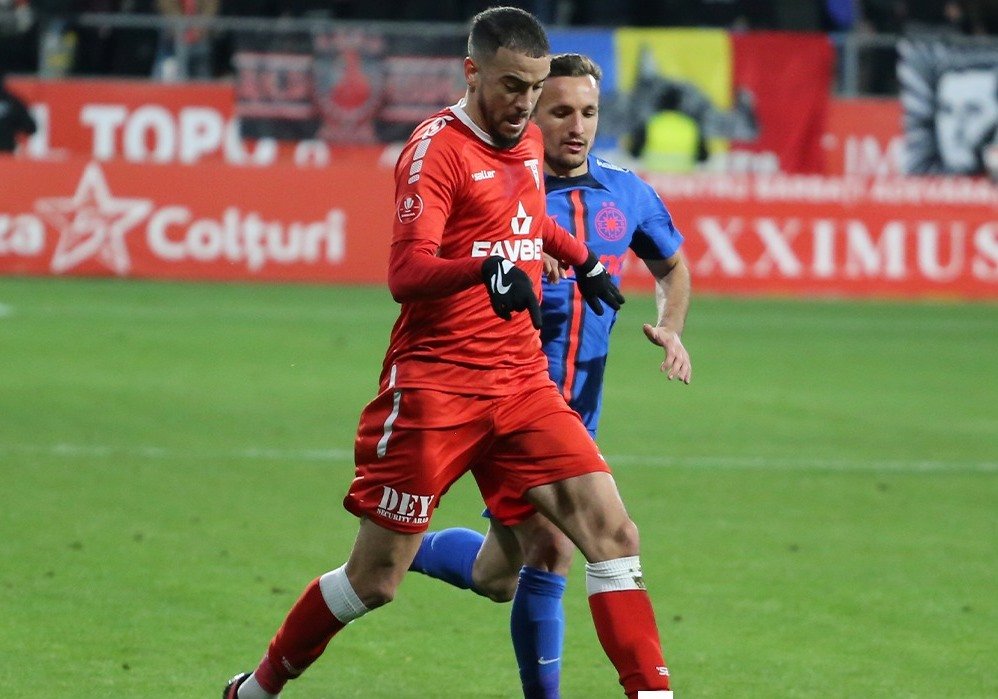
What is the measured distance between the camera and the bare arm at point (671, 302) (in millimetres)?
5566

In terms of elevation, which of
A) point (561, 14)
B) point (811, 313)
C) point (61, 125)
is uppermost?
point (561, 14)

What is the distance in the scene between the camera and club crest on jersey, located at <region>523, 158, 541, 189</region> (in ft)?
16.8

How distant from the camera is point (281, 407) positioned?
12125 mm

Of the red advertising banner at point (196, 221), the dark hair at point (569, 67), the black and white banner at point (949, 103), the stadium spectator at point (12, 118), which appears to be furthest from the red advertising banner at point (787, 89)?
the dark hair at point (569, 67)

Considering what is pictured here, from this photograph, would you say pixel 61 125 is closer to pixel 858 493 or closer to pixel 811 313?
pixel 811 313

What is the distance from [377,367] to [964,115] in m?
10.9

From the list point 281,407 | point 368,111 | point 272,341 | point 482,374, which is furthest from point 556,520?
point 368,111

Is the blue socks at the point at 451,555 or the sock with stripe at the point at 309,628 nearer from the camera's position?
the sock with stripe at the point at 309,628

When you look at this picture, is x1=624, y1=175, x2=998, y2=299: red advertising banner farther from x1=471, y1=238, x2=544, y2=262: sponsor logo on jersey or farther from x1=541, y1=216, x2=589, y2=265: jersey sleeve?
x1=471, y1=238, x2=544, y2=262: sponsor logo on jersey

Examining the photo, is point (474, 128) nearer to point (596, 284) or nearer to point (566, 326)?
point (596, 284)

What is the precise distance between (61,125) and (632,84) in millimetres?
6645

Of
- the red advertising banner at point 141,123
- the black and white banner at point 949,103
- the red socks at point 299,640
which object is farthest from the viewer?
the black and white banner at point 949,103

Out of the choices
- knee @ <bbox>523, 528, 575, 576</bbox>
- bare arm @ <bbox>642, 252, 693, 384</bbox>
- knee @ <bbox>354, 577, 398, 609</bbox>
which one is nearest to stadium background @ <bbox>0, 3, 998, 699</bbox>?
knee @ <bbox>523, 528, 575, 576</bbox>

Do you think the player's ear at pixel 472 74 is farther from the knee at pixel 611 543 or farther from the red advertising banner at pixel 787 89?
the red advertising banner at pixel 787 89
